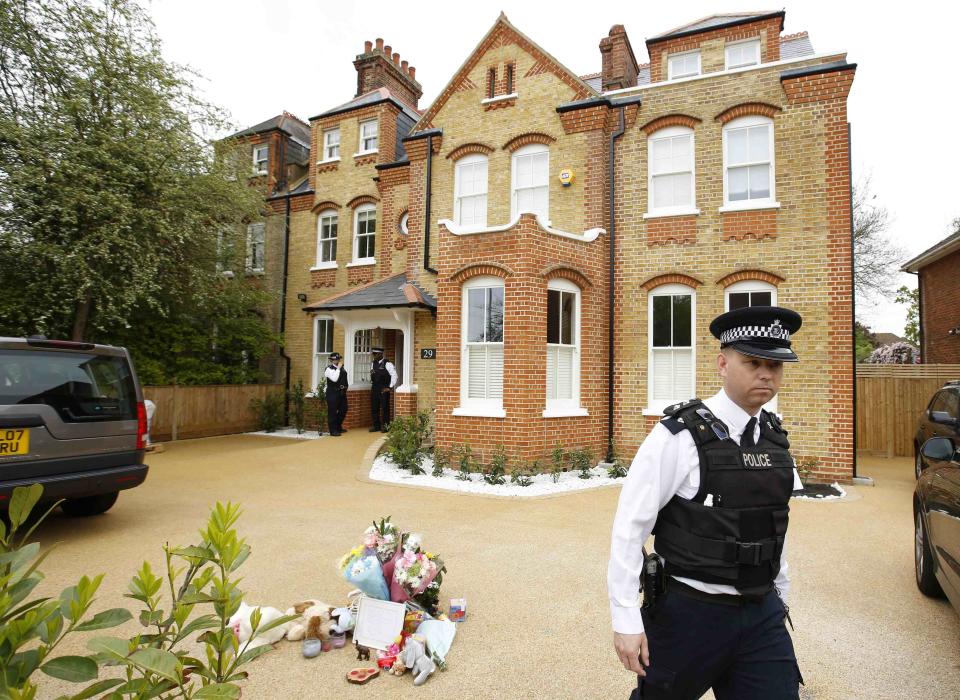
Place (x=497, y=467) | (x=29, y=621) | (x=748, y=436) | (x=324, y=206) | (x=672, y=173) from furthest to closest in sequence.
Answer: (x=324, y=206), (x=672, y=173), (x=497, y=467), (x=748, y=436), (x=29, y=621)

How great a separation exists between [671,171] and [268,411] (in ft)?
38.6

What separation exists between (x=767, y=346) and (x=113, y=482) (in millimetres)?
6035

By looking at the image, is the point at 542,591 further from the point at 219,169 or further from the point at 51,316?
the point at 219,169

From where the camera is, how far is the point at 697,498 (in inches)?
84.4

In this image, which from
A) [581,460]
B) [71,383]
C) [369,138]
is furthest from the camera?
[369,138]

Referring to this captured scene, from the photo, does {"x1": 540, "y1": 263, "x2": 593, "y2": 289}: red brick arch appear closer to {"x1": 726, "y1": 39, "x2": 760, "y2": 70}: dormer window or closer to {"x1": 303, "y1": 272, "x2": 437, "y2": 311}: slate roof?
{"x1": 303, "y1": 272, "x2": 437, "y2": 311}: slate roof

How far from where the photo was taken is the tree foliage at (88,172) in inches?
406

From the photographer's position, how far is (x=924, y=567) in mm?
4469

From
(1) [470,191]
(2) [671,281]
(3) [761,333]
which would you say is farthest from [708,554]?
(1) [470,191]

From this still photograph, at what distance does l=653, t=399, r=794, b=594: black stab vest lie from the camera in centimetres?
210

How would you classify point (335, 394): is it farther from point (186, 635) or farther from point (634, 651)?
point (186, 635)

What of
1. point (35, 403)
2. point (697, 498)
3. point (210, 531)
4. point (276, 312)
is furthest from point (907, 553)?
point (276, 312)

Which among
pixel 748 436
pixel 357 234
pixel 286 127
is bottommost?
pixel 748 436

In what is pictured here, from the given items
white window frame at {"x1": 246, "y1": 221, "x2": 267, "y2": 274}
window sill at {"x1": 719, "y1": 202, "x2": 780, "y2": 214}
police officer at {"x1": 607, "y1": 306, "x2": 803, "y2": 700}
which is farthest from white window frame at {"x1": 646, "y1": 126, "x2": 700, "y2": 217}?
white window frame at {"x1": 246, "y1": 221, "x2": 267, "y2": 274}
